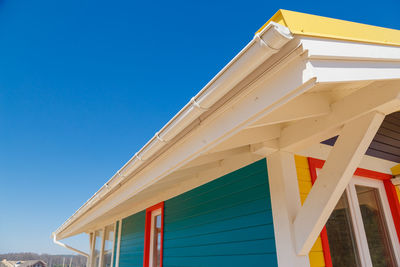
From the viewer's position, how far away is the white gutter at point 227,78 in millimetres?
921

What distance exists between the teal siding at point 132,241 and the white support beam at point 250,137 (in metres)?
3.09

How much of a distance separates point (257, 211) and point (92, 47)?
27.7 feet

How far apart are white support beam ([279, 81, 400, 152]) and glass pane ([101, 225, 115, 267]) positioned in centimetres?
536

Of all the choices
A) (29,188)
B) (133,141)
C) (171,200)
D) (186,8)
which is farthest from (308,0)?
(29,188)

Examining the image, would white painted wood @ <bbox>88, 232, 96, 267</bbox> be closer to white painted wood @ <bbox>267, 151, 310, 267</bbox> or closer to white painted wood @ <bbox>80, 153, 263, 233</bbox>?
white painted wood @ <bbox>80, 153, 263, 233</bbox>

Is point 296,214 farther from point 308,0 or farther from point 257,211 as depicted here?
point 308,0

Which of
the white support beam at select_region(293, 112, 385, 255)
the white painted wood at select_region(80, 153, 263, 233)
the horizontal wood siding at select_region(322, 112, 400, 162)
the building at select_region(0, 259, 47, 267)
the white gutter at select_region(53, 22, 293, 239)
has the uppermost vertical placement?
the horizontal wood siding at select_region(322, 112, 400, 162)

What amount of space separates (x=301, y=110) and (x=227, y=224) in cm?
136

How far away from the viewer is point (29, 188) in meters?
18.8

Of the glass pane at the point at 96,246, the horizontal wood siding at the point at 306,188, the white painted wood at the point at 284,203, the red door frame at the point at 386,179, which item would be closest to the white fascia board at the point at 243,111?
the white painted wood at the point at 284,203

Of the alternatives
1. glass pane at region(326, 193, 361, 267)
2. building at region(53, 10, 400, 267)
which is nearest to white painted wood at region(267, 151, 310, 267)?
building at region(53, 10, 400, 267)

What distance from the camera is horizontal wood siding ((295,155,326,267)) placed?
5.85 ft

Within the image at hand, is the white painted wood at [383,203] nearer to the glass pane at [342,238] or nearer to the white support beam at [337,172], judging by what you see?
the glass pane at [342,238]

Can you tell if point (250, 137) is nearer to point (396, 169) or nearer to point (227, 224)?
point (227, 224)
